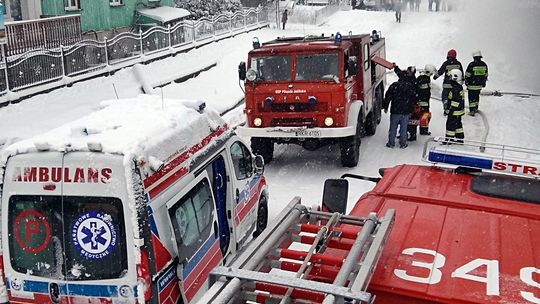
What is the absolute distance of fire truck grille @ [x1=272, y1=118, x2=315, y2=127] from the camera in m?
11.2

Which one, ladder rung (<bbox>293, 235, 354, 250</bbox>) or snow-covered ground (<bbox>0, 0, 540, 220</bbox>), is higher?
ladder rung (<bbox>293, 235, 354, 250</bbox>)

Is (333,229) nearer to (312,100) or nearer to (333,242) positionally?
(333,242)

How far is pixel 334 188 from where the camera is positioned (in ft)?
14.6

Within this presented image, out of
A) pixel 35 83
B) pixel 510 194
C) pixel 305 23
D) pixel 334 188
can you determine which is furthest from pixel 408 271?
pixel 305 23

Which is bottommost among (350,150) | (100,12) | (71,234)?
(350,150)

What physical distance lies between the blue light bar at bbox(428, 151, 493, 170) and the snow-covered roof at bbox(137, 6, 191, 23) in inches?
888

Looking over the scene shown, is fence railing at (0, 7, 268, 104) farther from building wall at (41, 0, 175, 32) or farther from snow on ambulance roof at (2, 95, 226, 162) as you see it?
snow on ambulance roof at (2, 95, 226, 162)

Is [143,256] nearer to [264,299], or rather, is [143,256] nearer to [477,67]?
[264,299]

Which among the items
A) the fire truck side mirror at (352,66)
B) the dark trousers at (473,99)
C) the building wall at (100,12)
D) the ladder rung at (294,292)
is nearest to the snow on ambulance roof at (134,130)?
the ladder rung at (294,292)

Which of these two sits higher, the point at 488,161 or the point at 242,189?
the point at 488,161

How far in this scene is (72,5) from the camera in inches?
878

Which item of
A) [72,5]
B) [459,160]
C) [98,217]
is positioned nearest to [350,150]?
[459,160]

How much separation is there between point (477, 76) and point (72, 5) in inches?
597

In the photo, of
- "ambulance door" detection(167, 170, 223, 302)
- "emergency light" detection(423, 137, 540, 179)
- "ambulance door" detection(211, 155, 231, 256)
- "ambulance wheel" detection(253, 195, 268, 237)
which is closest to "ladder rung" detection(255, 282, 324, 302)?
"ambulance door" detection(167, 170, 223, 302)
